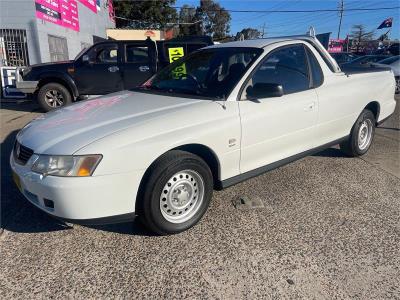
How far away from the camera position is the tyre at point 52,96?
8773 millimetres

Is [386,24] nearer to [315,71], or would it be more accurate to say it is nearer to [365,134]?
[365,134]

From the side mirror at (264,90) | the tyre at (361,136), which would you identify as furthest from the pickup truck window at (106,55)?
the side mirror at (264,90)

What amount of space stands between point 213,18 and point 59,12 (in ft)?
202

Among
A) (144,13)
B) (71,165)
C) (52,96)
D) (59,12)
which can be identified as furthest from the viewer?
(144,13)

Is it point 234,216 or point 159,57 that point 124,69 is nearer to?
point 159,57

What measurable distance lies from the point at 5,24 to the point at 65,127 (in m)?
12.1

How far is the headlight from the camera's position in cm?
258

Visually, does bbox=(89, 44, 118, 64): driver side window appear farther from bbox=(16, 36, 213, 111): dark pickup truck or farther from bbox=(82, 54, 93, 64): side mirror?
bbox=(82, 54, 93, 64): side mirror

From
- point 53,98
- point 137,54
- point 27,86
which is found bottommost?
point 53,98

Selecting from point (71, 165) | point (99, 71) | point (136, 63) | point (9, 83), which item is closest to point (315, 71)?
point (71, 165)

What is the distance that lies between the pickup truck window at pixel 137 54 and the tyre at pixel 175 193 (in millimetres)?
6530

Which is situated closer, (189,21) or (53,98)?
(53,98)

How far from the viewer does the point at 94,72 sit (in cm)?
889

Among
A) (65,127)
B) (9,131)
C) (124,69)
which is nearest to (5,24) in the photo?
(124,69)
